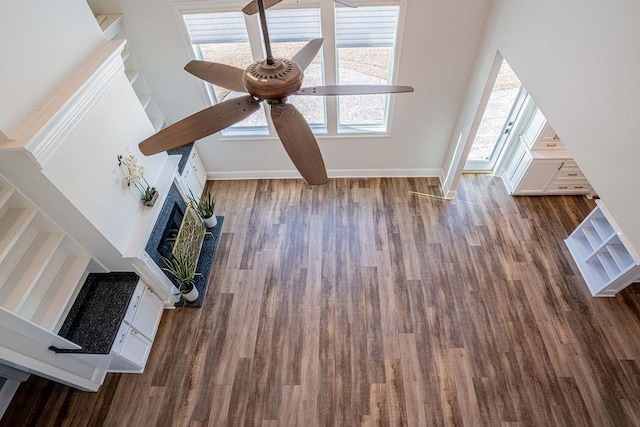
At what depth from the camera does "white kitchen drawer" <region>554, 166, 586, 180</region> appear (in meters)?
4.23

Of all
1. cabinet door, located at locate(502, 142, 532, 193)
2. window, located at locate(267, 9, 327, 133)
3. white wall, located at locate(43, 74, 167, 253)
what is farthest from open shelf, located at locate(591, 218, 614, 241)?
white wall, located at locate(43, 74, 167, 253)

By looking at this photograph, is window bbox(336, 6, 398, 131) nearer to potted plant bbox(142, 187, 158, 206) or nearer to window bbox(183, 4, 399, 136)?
window bbox(183, 4, 399, 136)

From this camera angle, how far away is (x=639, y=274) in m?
3.30

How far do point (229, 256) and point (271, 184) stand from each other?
1292 mm

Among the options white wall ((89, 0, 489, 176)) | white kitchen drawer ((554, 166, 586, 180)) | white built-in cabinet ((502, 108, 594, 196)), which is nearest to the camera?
white wall ((89, 0, 489, 176))

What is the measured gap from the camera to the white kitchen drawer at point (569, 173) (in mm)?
4230

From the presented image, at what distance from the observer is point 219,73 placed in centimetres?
180

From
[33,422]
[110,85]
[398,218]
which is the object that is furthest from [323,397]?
[110,85]

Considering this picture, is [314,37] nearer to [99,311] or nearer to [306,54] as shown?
[306,54]

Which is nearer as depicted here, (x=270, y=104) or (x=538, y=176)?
(x=270, y=104)

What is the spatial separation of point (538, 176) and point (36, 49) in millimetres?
5070

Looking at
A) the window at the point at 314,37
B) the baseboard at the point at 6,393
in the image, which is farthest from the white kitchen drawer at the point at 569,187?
the baseboard at the point at 6,393

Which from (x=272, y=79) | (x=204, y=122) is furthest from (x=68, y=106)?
(x=272, y=79)

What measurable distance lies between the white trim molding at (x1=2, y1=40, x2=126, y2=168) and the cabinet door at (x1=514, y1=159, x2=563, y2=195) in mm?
4531
